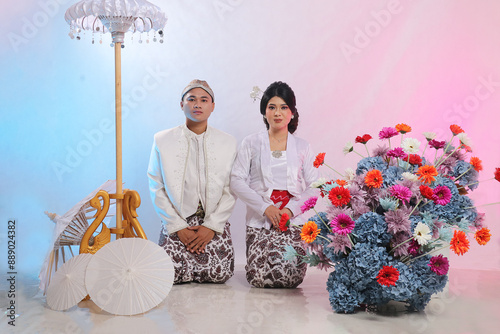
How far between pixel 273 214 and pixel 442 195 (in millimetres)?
1231

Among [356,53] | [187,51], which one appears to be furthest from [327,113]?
[187,51]

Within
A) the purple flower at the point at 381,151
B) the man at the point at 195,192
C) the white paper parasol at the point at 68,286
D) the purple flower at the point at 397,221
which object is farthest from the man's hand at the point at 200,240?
the purple flower at the point at 397,221

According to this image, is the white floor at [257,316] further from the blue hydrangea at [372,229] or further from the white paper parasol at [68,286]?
the blue hydrangea at [372,229]

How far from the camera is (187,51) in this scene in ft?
17.0

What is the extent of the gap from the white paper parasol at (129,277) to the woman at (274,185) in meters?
0.81

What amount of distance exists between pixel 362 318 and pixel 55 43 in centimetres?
327

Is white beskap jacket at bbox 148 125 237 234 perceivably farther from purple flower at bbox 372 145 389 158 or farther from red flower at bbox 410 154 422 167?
red flower at bbox 410 154 422 167

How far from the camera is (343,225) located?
3.40m

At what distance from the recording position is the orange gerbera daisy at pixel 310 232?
11.3 ft

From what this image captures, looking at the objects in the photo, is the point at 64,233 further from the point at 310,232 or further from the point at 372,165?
the point at 372,165

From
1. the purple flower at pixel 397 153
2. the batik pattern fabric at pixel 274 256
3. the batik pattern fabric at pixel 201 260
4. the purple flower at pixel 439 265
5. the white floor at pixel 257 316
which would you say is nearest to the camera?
the white floor at pixel 257 316

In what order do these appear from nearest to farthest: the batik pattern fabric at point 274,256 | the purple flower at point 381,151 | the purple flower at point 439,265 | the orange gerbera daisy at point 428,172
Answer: the purple flower at point 439,265 → the orange gerbera daisy at point 428,172 → the purple flower at point 381,151 → the batik pattern fabric at point 274,256

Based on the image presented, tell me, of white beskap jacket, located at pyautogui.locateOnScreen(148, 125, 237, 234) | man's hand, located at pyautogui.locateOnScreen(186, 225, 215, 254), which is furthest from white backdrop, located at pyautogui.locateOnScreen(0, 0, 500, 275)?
man's hand, located at pyautogui.locateOnScreen(186, 225, 215, 254)

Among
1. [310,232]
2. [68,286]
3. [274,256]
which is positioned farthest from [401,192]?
[68,286]
